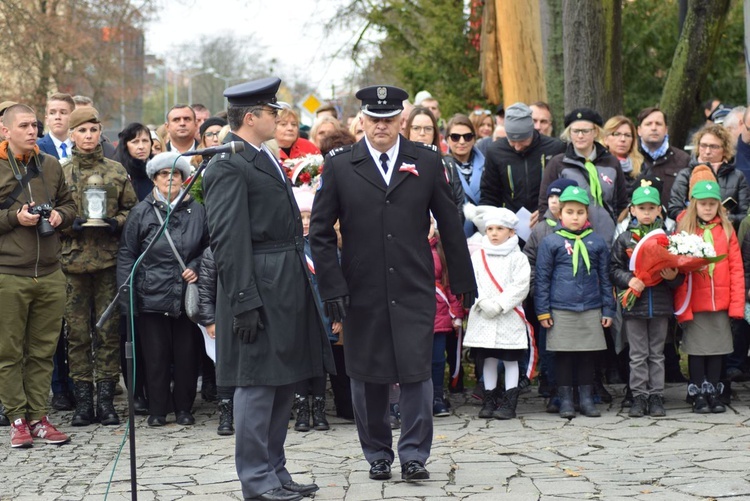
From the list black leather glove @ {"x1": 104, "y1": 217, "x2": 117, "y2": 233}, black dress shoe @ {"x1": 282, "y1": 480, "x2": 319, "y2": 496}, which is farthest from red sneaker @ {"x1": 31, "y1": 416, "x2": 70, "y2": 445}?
black dress shoe @ {"x1": 282, "y1": 480, "x2": 319, "y2": 496}

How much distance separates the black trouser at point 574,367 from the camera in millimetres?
8820

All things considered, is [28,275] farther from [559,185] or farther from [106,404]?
[559,185]

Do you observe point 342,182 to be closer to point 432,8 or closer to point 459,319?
point 459,319

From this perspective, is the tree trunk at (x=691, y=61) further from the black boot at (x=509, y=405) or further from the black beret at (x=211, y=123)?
the black boot at (x=509, y=405)

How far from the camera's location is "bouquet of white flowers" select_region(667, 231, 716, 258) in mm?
8508

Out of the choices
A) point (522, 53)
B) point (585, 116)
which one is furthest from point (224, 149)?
point (522, 53)

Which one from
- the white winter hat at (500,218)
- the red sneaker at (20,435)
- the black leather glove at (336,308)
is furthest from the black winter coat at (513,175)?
the red sneaker at (20,435)

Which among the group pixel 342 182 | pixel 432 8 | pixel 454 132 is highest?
pixel 432 8

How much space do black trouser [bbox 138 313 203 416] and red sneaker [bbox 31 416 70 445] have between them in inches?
33.3

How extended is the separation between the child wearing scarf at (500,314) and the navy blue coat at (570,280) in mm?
137

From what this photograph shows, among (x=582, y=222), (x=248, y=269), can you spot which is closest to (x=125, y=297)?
(x=248, y=269)

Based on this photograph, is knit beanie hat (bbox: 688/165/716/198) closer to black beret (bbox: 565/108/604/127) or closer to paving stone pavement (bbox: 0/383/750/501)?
black beret (bbox: 565/108/604/127)

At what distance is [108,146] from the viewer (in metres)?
10.7

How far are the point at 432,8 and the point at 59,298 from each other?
1404cm
